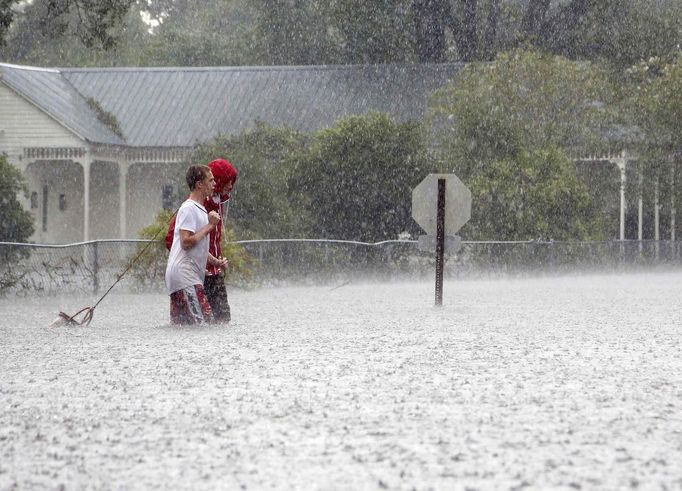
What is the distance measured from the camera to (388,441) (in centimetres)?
692

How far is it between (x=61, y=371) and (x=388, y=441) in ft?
13.4

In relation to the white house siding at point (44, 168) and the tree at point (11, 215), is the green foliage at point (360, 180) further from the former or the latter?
the white house siding at point (44, 168)

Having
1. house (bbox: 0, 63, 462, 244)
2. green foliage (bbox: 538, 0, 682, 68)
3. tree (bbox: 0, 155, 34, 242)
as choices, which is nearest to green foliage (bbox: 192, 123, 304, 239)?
tree (bbox: 0, 155, 34, 242)

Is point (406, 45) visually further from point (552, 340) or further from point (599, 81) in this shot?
point (552, 340)

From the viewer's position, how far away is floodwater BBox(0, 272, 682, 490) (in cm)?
620

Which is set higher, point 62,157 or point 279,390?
point 62,157

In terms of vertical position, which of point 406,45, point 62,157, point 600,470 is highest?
point 406,45

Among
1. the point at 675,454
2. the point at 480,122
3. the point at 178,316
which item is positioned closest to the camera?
the point at 675,454

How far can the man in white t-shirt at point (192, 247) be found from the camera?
1406cm

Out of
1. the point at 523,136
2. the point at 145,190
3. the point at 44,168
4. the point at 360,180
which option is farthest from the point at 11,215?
the point at 145,190

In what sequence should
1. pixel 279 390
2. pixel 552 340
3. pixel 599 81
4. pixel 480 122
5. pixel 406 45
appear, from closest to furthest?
pixel 279 390
pixel 552 340
pixel 480 122
pixel 599 81
pixel 406 45

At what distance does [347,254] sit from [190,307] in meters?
12.1

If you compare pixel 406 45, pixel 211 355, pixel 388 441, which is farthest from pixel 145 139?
pixel 388 441

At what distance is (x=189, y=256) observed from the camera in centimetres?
1417
